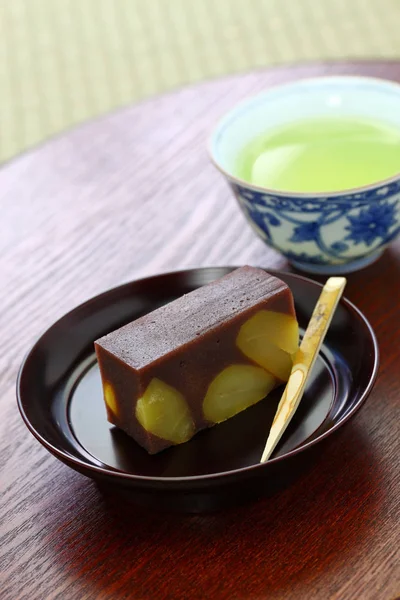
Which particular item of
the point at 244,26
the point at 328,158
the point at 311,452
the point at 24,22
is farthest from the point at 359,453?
the point at 24,22

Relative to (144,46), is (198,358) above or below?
above

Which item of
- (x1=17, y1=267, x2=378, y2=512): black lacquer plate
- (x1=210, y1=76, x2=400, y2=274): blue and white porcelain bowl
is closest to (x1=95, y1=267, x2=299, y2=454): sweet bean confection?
(x1=17, y1=267, x2=378, y2=512): black lacquer plate

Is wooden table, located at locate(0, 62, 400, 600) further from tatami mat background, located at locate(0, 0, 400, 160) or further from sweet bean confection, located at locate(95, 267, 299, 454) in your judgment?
tatami mat background, located at locate(0, 0, 400, 160)

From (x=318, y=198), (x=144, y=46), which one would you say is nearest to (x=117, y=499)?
(x=318, y=198)

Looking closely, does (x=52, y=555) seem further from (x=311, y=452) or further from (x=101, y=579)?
(x=311, y=452)

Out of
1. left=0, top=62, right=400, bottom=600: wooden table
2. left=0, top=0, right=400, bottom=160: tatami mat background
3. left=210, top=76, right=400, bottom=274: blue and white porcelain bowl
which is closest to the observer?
left=0, top=62, right=400, bottom=600: wooden table

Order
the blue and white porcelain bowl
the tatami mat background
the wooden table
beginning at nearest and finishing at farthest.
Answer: the wooden table, the blue and white porcelain bowl, the tatami mat background

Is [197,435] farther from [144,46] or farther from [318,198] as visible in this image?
[144,46]
